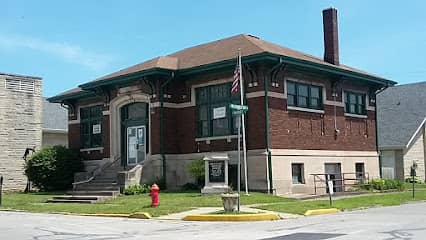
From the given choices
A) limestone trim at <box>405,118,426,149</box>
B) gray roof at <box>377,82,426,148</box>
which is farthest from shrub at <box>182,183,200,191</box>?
limestone trim at <box>405,118,426,149</box>

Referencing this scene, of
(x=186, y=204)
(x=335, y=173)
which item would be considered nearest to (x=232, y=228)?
(x=186, y=204)

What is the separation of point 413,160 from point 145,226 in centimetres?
3274

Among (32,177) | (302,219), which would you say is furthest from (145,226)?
(32,177)

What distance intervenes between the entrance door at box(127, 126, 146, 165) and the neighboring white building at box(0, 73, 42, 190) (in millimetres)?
10117

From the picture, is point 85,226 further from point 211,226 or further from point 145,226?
point 211,226

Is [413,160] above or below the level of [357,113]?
below

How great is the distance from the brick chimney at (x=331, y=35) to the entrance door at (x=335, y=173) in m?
5.93

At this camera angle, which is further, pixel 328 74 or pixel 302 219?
pixel 328 74

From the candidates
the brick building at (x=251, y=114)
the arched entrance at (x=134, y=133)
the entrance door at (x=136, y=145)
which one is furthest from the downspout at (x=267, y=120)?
the entrance door at (x=136, y=145)

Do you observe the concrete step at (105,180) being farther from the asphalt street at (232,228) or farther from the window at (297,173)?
the asphalt street at (232,228)

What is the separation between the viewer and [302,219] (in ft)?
65.2

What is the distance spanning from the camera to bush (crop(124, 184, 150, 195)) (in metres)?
29.8

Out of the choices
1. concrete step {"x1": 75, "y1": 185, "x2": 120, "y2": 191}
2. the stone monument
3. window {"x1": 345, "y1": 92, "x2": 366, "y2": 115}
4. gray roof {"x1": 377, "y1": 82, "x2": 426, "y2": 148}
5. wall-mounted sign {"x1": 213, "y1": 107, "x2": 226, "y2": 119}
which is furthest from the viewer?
gray roof {"x1": 377, "y1": 82, "x2": 426, "y2": 148}

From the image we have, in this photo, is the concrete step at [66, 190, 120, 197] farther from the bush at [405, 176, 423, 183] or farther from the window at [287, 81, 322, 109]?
the bush at [405, 176, 423, 183]
